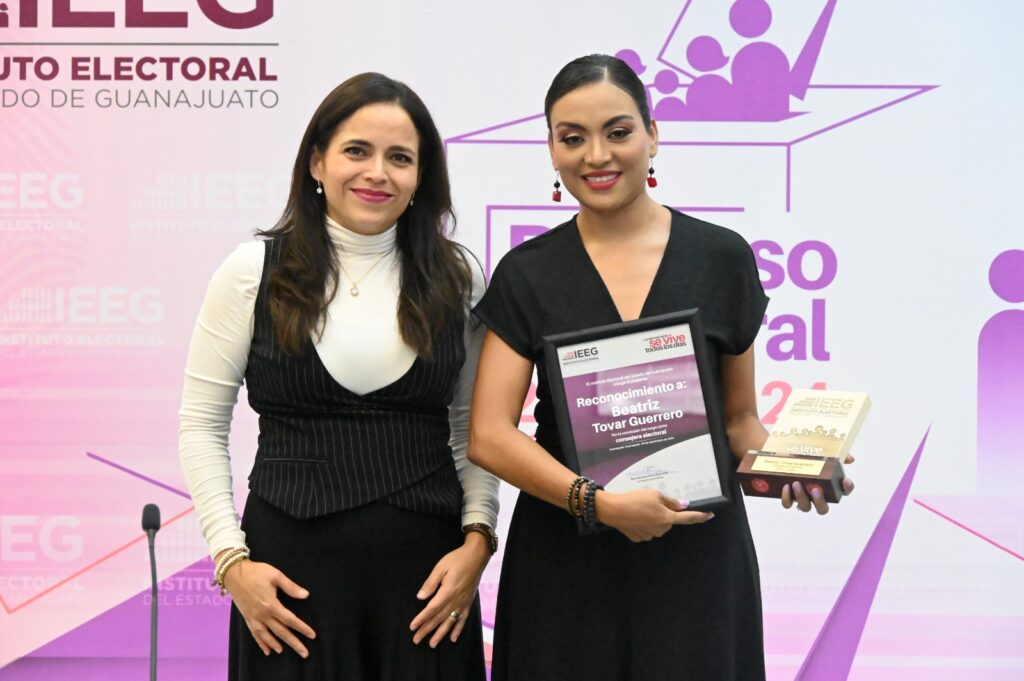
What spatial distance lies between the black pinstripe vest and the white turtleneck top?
0.08 ft

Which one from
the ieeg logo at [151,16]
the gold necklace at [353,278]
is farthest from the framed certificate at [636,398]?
the ieeg logo at [151,16]

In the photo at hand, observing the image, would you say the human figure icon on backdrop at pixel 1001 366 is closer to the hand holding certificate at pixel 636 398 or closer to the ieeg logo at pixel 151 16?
the hand holding certificate at pixel 636 398

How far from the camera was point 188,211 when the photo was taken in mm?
3322

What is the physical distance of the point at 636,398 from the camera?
1.70m

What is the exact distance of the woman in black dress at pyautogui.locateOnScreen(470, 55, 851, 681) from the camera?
1.78 metres

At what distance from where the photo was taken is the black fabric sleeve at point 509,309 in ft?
5.97

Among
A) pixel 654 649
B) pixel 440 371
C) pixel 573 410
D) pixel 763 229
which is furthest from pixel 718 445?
pixel 763 229

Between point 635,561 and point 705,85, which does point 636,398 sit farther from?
point 705,85

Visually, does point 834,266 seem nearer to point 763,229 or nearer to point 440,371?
point 763,229

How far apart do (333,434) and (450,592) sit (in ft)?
1.06

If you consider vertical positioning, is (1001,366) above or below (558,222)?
below

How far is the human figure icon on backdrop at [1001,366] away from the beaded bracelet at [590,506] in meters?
2.07

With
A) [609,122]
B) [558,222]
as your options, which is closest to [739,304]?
[609,122]

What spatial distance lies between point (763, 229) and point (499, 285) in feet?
5.39
